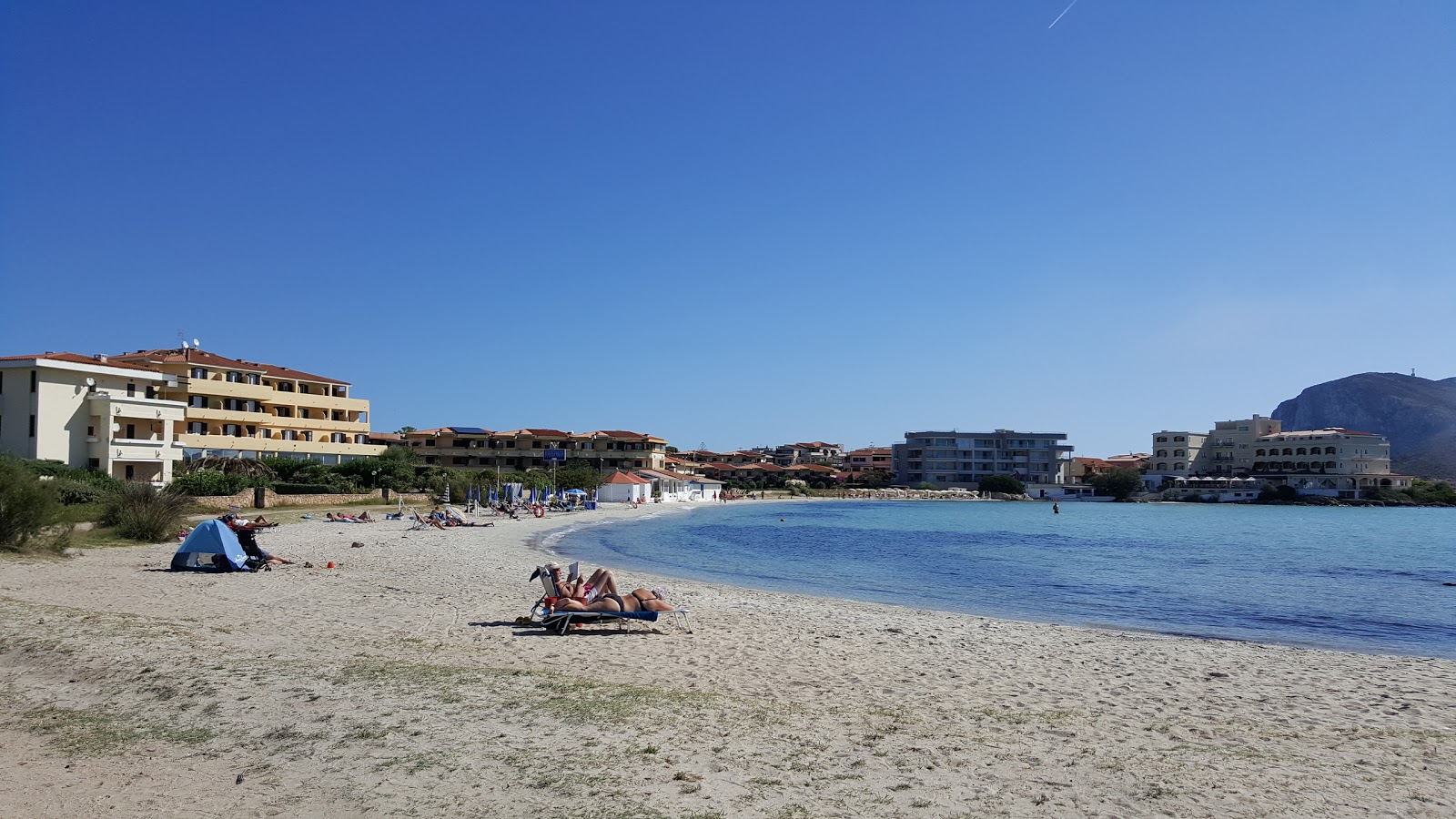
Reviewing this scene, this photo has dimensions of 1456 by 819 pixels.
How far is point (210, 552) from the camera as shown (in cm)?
1675

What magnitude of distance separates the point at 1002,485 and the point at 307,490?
9784cm

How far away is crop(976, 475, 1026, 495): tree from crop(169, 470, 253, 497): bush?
101 m

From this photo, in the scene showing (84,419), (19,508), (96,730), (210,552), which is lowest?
(96,730)

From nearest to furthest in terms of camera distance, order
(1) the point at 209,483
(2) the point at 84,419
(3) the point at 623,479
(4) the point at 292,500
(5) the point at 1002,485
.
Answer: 1. (1) the point at 209,483
2. (2) the point at 84,419
3. (4) the point at 292,500
4. (3) the point at 623,479
5. (5) the point at 1002,485

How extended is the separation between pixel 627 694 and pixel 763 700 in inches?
47.6

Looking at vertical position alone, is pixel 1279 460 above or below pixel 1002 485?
above

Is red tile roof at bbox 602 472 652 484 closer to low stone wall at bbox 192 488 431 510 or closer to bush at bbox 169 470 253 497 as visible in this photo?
low stone wall at bbox 192 488 431 510

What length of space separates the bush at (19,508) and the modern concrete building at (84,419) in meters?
21.4

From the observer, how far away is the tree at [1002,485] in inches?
4843

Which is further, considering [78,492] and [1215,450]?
[1215,450]

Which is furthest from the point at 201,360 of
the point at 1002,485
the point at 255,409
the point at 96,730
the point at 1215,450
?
the point at 1215,450

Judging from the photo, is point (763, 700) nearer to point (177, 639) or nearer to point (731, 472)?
point (177, 639)

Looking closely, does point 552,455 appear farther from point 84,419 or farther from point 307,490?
point 84,419

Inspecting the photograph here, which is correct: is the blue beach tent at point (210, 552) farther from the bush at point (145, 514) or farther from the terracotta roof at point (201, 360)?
the terracotta roof at point (201, 360)
